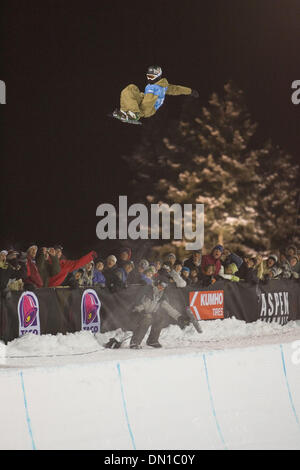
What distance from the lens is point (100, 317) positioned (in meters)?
11.5

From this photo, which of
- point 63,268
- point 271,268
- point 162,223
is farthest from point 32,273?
point 162,223

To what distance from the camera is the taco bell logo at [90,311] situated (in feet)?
36.9

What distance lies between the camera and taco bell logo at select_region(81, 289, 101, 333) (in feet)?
36.9

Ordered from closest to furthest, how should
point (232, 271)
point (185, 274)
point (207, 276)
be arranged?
1. point (185, 274)
2. point (207, 276)
3. point (232, 271)

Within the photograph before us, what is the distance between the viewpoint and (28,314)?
412 inches

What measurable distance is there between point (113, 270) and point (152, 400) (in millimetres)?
A: 3909

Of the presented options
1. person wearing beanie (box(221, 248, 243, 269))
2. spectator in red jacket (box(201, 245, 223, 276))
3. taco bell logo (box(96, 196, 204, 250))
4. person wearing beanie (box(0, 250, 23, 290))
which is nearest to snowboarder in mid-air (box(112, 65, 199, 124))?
person wearing beanie (box(0, 250, 23, 290))

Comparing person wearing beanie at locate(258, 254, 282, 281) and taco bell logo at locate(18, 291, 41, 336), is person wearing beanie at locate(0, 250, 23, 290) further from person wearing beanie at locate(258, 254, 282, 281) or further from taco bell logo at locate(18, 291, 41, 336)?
person wearing beanie at locate(258, 254, 282, 281)

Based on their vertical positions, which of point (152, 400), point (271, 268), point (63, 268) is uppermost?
point (63, 268)

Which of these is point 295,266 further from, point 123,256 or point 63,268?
point 63,268

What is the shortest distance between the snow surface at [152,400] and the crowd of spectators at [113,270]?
1080mm

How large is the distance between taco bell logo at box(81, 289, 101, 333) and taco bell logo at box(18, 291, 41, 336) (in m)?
0.88
